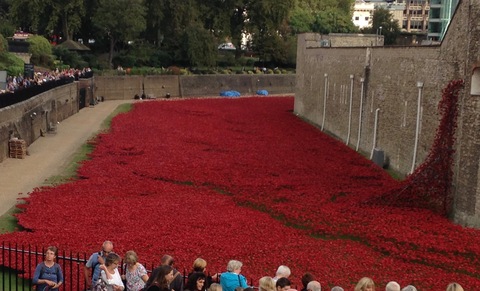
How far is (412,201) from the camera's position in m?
22.0

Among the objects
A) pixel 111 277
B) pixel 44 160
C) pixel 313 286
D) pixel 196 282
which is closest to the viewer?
pixel 313 286

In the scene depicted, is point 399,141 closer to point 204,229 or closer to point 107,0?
point 204,229

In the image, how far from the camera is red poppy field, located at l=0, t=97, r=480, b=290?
1584 centimetres

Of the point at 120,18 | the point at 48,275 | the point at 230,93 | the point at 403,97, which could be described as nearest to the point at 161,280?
the point at 48,275

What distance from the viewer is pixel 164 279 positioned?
31.5ft

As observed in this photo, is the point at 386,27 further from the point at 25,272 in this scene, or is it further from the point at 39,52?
the point at 25,272

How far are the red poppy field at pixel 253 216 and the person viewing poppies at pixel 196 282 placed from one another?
4232 millimetres

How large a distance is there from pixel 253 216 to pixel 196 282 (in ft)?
32.8

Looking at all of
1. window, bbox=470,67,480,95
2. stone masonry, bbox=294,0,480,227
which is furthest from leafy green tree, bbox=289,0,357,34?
window, bbox=470,67,480,95

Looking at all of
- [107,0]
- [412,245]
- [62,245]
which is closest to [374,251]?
[412,245]

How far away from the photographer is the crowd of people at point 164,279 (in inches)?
368

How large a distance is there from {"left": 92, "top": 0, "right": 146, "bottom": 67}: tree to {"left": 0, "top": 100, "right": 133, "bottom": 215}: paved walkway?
21822 mm

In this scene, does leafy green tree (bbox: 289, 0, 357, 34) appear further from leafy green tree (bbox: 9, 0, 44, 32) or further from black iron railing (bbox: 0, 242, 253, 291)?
black iron railing (bbox: 0, 242, 253, 291)

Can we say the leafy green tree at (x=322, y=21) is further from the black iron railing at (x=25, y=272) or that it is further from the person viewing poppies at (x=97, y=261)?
the person viewing poppies at (x=97, y=261)
